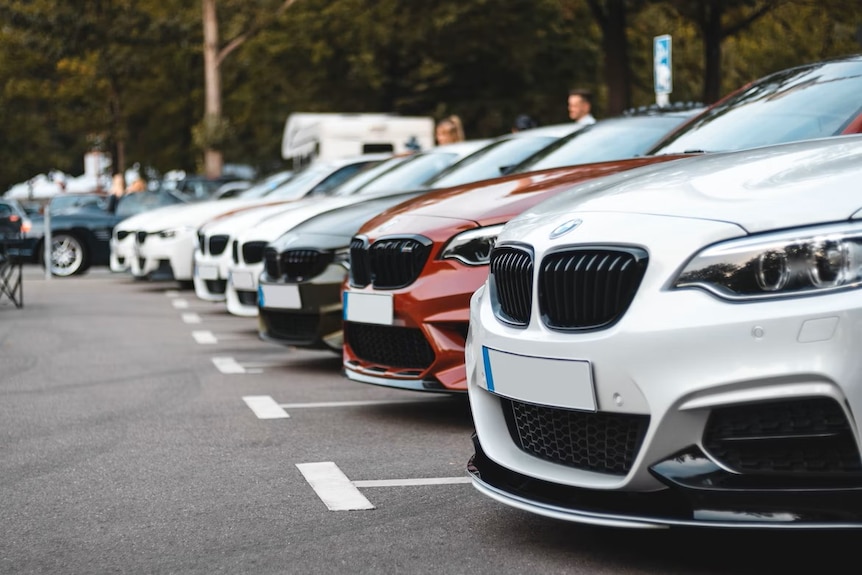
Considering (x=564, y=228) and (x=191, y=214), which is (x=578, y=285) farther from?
(x=191, y=214)

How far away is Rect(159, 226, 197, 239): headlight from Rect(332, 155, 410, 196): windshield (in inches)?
156

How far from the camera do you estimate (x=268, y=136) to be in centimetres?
4547

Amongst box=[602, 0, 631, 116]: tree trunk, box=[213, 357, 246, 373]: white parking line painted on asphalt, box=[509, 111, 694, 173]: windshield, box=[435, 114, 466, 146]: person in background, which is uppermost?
box=[602, 0, 631, 116]: tree trunk

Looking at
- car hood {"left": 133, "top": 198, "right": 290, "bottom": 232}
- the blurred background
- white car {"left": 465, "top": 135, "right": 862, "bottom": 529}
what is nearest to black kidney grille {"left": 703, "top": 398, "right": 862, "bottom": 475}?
white car {"left": 465, "top": 135, "right": 862, "bottom": 529}

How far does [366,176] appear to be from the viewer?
12.1 m

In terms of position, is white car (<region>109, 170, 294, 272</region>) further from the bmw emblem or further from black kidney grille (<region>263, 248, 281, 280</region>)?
the bmw emblem

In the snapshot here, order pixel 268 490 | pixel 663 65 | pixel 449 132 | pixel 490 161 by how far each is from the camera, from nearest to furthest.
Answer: pixel 268 490 < pixel 490 161 < pixel 449 132 < pixel 663 65

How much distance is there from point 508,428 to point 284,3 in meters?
33.0

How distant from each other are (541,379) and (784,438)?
79cm

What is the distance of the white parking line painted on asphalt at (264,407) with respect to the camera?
23.9ft

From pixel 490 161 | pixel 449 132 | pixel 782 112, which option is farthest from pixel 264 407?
pixel 449 132

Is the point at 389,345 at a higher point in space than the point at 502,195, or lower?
lower

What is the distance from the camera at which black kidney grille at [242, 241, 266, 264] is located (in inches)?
409

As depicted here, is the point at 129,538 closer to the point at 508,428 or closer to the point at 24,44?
the point at 508,428
